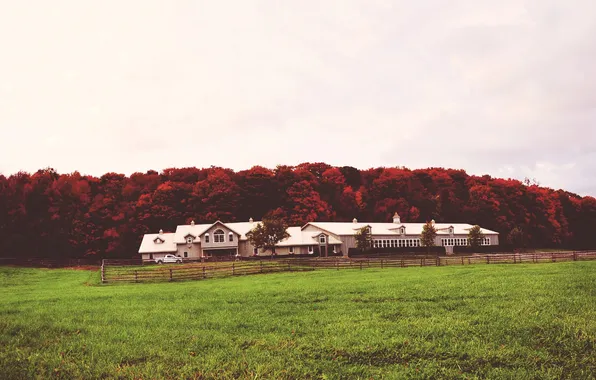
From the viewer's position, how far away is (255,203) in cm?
10494

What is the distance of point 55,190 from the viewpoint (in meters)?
87.0

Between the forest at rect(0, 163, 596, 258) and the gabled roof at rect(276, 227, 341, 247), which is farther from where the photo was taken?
the forest at rect(0, 163, 596, 258)

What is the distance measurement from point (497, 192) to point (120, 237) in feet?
306

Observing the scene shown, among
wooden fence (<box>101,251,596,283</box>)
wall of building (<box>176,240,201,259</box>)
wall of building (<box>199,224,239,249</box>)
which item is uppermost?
wall of building (<box>199,224,239,249</box>)

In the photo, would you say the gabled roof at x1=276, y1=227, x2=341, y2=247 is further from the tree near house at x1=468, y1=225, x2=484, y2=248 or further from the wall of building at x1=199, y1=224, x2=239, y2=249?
the tree near house at x1=468, y1=225, x2=484, y2=248

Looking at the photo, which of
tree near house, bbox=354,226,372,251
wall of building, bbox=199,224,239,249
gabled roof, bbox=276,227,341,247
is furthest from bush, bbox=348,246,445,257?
wall of building, bbox=199,224,239,249

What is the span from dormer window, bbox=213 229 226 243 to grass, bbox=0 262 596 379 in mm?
59086

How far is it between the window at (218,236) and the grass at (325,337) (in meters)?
59.1

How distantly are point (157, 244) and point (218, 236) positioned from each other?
10805 mm

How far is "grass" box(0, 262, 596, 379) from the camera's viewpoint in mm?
9438

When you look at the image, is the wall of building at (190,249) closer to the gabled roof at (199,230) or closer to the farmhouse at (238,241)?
the farmhouse at (238,241)

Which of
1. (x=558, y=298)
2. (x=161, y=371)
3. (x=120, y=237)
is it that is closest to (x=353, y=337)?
(x=161, y=371)

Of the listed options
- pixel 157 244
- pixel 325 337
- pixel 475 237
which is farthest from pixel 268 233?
pixel 325 337

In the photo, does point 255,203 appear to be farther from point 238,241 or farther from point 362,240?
point 362,240
